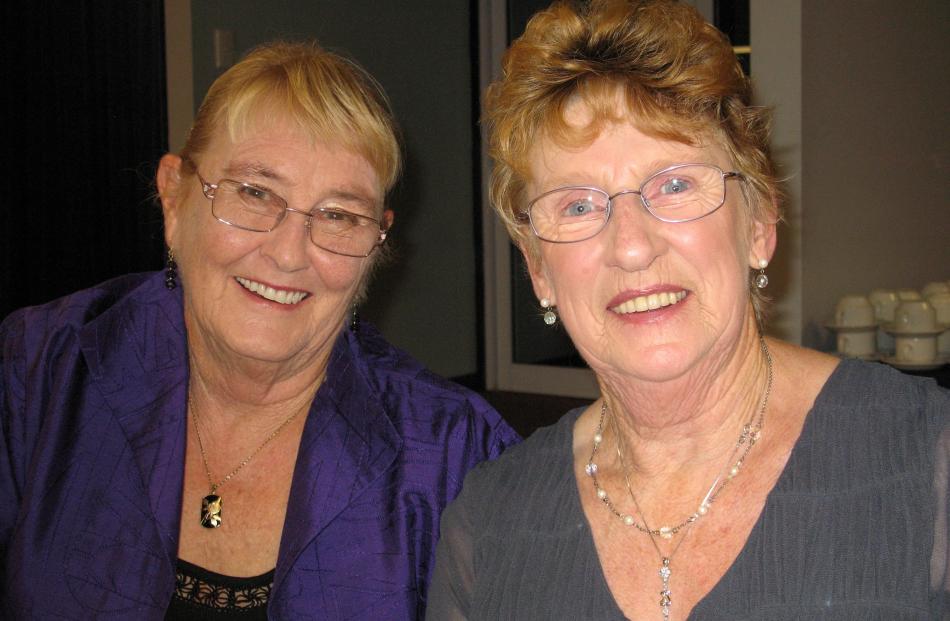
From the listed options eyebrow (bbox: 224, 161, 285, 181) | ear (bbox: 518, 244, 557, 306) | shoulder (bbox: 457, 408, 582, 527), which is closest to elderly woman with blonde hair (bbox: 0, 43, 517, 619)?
eyebrow (bbox: 224, 161, 285, 181)

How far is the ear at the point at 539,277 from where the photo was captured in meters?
1.44

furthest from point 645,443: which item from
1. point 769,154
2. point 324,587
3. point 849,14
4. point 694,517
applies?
point 849,14

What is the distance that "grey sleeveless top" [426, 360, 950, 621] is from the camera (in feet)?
3.68

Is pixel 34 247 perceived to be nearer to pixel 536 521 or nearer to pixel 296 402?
pixel 296 402

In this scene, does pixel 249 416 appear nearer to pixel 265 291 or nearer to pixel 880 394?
pixel 265 291

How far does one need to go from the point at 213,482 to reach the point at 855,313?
2.70m

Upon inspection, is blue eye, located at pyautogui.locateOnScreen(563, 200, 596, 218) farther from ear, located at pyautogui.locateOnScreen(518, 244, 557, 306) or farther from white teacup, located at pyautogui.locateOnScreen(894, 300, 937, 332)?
white teacup, located at pyautogui.locateOnScreen(894, 300, 937, 332)

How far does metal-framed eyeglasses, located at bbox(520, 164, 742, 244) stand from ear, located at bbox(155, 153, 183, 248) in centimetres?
86

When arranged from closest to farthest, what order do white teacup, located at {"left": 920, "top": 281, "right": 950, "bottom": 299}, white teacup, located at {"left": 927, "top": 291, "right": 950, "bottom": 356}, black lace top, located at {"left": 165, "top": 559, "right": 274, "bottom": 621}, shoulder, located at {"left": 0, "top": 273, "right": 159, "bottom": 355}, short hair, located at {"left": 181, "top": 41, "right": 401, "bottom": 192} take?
black lace top, located at {"left": 165, "top": 559, "right": 274, "bottom": 621}
short hair, located at {"left": 181, "top": 41, "right": 401, "bottom": 192}
shoulder, located at {"left": 0, "top": 273, "right": 159, "bottom": 355}
white teacup, located at {"left": 927, "top": 291, "right": 950, "bottom": 356}
white teacup, located at {"left": 920, "top": 281, "right": 950, "bottom": 299}

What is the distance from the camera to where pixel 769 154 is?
1.38 metres

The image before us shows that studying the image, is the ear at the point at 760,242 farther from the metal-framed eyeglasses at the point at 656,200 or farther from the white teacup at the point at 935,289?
the white teacup at the point at 935,289

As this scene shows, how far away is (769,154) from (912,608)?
668mm

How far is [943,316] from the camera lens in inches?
138

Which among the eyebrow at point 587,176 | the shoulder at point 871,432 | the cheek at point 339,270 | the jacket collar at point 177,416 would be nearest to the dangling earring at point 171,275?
the jacket collar at point 177,416
